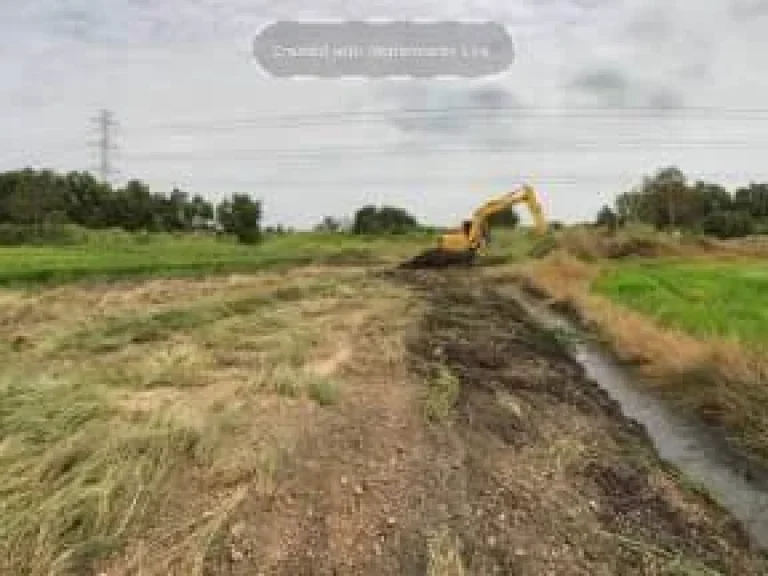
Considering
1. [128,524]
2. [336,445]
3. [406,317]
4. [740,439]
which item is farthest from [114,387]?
[406,317]

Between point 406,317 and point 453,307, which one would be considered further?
point 453,307

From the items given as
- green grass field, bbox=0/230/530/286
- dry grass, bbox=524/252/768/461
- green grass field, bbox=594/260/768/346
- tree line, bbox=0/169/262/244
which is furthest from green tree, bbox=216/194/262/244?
dry grass, bbox=524/252/768/461

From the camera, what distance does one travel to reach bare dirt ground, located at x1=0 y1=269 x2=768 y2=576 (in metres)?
4.88

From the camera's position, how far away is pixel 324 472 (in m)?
6.02

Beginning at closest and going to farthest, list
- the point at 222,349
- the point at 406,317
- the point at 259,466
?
the point at 259,466
the point at 222,349
the point at 406,317

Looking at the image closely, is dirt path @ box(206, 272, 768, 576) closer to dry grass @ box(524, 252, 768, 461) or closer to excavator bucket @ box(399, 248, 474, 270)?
dry grass @ box(524, 252, 768, 461)

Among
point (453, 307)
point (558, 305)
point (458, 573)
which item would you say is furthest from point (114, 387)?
point (558, 305)

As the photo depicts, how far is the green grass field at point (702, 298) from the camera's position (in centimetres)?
1390

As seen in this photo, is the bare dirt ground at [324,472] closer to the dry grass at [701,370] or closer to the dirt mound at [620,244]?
the dry grass at [701,370]

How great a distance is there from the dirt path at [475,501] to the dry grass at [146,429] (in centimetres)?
25

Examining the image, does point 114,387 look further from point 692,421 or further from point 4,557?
point 692,421

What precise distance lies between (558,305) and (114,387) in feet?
48.9

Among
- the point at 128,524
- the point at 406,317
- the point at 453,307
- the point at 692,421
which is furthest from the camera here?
the point at 453,307

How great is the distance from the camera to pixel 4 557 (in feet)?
15.0
